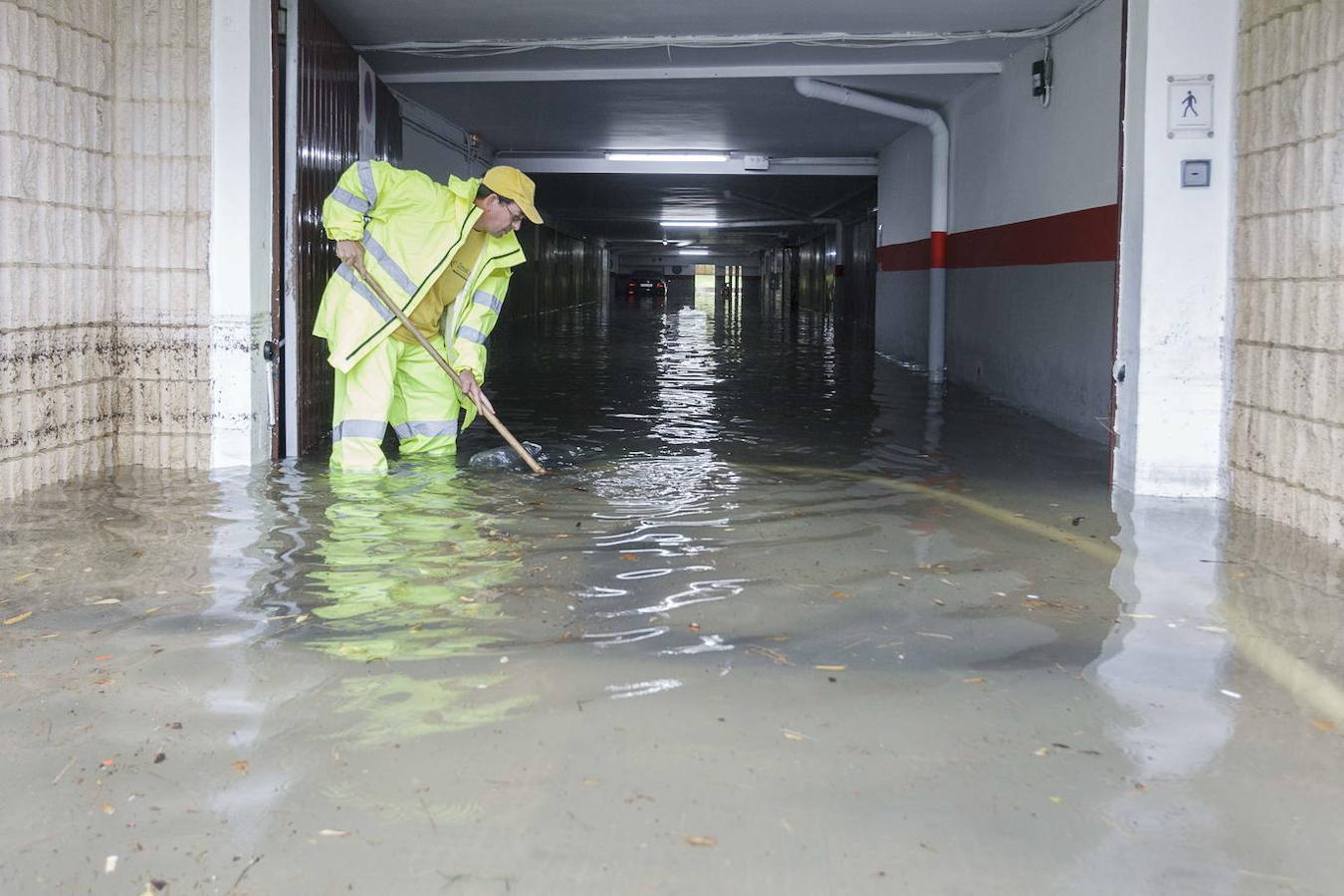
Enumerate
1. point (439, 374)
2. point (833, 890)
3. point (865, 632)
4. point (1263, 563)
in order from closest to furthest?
point (833, 890) → point (865, 632) → point (1263, 563) → point (439, 374)

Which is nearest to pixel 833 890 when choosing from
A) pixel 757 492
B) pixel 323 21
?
pixel 757 492

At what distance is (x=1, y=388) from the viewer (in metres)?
5.51

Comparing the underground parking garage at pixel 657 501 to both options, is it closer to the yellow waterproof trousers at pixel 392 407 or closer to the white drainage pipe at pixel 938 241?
the yellow waterproof trousers at pixel 392 407

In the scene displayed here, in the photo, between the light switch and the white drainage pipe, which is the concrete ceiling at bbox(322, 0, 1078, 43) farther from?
the white drainage pipe

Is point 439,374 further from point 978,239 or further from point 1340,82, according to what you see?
point 978,239

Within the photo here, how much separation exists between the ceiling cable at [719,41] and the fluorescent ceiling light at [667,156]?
7647 millimetres

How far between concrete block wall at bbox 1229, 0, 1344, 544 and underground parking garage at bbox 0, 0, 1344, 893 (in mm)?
26

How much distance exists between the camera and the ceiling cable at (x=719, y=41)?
920cm

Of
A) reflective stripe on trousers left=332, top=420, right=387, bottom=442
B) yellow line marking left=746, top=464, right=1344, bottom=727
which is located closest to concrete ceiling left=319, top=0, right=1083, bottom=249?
reflective stripe on trousers left=332, top=420, right=387, bottom=442

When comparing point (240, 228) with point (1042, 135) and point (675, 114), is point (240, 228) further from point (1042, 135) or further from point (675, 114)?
point (675, 114)

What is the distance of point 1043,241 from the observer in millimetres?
9578

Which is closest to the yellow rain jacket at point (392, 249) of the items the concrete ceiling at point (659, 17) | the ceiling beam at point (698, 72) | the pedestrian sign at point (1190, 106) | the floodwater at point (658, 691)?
the floodwater at point (658, 691)

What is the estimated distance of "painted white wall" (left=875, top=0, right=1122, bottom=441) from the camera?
8.38 meters

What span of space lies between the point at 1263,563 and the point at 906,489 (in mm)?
1852
